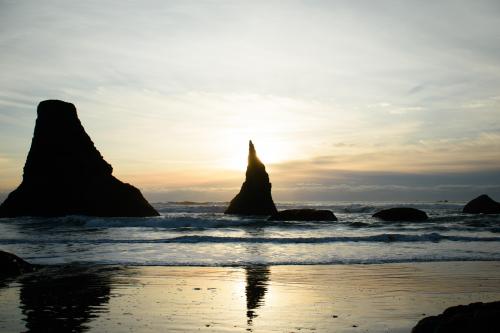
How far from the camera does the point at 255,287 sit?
44.6ft

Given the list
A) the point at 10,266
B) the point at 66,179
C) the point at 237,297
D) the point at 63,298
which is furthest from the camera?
the point at 66,179

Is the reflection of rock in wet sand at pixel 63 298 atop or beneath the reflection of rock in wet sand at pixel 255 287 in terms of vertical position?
atop

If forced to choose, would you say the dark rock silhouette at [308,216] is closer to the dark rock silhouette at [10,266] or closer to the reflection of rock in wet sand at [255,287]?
the reflection of rock in wet sand at [255,287]

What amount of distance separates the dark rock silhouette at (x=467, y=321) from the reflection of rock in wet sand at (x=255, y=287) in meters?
3.72

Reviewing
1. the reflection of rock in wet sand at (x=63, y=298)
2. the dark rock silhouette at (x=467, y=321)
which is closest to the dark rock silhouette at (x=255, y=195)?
the reflection of rock in wet sand at (x=63, y=298)

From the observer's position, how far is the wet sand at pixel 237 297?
9195 millimetres

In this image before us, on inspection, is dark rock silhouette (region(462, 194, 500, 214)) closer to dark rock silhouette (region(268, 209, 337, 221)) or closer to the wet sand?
dark rock silhouette (region(268, 209, 337, 221))

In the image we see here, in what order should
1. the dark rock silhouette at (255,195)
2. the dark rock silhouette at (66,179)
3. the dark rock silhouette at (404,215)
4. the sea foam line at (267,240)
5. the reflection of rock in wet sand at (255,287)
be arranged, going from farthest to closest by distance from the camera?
1. the dark rock silhouette at (255,195)
2. the dark rock silhouette at (66,179)
3. the dark rock silhouette at (404,215)
4. the sea foam line at (267,240)
5. the reflection of rock in wet sand at (255,287)

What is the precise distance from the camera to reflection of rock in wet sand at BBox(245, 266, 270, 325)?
35.1 feet

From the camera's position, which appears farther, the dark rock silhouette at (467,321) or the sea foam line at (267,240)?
the sea foam line at (267,240)

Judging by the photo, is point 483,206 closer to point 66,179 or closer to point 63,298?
point 66,179

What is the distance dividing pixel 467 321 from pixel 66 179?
66.8 m

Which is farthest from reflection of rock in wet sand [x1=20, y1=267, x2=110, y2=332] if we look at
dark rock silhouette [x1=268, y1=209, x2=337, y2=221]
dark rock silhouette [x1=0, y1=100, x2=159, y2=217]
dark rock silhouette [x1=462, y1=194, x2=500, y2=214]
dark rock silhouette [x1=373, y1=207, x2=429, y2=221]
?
dark rock silhouette [x1=462, y1=194, x2=500, y2=214]

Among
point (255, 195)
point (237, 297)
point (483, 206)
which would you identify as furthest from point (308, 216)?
point (237, 297)
